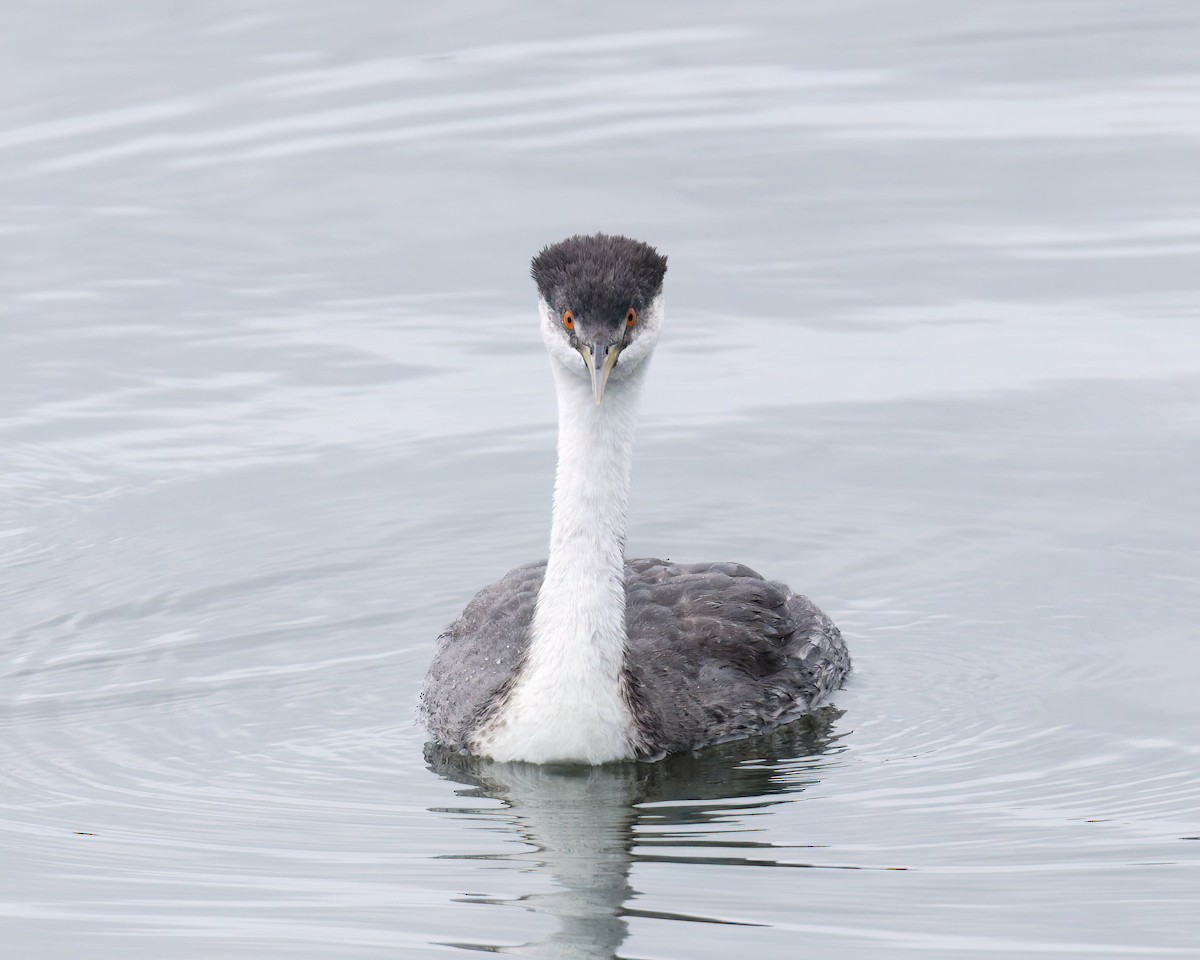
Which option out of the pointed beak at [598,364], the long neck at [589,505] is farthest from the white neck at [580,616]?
the pointed beak at [598,364]

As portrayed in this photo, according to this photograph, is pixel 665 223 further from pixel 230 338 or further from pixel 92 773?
pixel 92 773

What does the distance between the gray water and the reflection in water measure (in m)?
0.03

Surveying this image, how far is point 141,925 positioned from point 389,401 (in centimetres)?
802

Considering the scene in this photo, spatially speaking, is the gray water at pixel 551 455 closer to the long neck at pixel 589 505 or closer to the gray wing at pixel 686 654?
the gray wing at pixel 686 654

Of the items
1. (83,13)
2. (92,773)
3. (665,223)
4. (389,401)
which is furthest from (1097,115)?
(92,773)

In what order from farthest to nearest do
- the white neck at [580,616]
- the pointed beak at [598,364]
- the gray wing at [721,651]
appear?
the gray wing at [721,651], the white neck at [580,616], the pointed beak at [598,364]

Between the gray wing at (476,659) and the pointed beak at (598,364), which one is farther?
the gray wing at (476,659)

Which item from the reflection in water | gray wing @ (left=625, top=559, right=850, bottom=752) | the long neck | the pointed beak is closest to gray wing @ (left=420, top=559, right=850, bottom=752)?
gray wing @ (left=625, top=559, right=850, bottom=752)

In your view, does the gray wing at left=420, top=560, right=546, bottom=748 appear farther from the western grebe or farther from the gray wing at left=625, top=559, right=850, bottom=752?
the gray wing at left=625, top=559, right=850, bottom=752

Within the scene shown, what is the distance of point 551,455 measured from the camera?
52.7 ft

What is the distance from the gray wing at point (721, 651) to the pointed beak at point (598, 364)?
164 centimetres

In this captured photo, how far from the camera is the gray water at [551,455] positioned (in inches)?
390

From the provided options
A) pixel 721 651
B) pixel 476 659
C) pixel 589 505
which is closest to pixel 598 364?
pixel 589 505

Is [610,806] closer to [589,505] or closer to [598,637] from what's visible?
[598,637]
